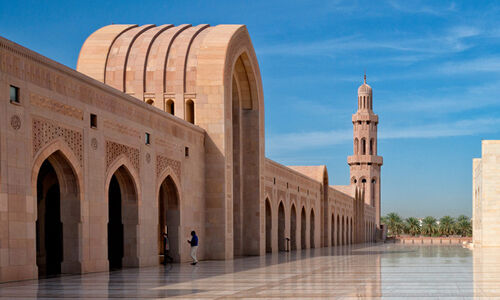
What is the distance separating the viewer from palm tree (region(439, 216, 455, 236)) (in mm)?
94637

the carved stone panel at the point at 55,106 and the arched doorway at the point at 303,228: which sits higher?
the carved stone panel at the point at 55,106

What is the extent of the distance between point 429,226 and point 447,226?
2.67 meters

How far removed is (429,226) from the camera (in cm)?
9681

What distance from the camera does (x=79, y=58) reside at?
24156mm

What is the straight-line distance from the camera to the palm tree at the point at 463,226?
9319 centimetres

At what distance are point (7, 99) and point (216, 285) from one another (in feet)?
16.2

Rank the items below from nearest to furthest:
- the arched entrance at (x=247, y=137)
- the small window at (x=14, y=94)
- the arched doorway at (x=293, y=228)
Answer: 1. the small window at (x=14, y=94)
2. the arched entrance at (x=247, y=137)
3. the arched doorway at (x=293, y=228)

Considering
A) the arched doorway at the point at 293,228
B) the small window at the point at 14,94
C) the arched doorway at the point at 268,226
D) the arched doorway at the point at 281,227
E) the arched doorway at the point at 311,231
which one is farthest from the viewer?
the arched doorway at the point at 311,231

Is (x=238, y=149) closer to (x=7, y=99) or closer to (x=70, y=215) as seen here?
(x=70, y=215)

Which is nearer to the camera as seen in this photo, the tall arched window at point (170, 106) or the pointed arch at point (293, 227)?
the tall arched window at point (170, 106)

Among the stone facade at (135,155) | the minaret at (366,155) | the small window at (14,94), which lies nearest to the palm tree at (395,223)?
the minaret at (366,155)

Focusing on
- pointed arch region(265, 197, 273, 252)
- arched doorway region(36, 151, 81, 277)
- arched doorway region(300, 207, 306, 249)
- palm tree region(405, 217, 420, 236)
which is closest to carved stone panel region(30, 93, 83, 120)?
arched doorway region(36, 151, 81, 277)

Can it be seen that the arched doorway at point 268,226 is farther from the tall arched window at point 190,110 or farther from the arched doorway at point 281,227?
the tall arched window at point 190,110

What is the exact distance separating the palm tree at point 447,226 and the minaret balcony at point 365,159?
21.5 metres
